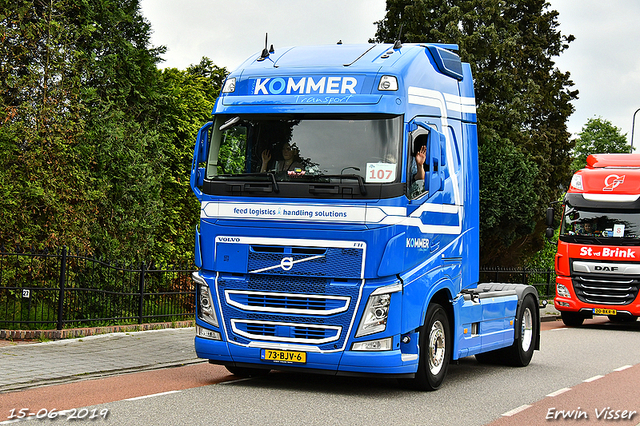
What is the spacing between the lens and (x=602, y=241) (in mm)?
20188

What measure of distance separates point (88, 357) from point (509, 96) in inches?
1084

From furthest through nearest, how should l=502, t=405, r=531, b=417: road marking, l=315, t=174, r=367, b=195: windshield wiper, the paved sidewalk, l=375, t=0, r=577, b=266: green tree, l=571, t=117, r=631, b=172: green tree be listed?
l=571, t=117, r=631, b=172: green tree → l=375, t=0, r=577, b=266: green tree → the paved sidewalk → l=315, t=174, r=367, b=195: windshield wiper → l=502, t=405, r=531, b=417: road marking

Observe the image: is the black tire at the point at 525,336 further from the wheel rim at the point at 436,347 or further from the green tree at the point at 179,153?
the green tree at the point at 179,153

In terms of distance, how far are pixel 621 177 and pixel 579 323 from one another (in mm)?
4267

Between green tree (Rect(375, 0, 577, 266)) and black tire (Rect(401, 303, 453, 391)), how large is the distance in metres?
24.6

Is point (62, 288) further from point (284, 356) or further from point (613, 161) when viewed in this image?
point (613, 161)

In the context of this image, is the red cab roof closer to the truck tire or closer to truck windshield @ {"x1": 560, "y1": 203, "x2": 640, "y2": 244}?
truck windshield @ {"x1": 560, "y1": 203, "x2": 640, "y2": 244}

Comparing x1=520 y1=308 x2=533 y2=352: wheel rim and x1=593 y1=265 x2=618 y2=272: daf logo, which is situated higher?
x1=593 y1=265 x2=618 y2=272: daf logo

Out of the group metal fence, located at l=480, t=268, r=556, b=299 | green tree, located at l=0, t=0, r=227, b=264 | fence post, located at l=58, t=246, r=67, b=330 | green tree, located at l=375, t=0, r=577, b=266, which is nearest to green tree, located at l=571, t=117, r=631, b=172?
green tree, located at l=375, t=0, r=577, b=266

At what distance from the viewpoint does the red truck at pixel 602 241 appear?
19922 millimetres


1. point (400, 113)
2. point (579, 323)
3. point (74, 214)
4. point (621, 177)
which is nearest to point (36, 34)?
point (74, 214)

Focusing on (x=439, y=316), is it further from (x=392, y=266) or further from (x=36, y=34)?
(x=36, y=34)

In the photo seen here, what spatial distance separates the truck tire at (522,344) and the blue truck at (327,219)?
9.56 ft

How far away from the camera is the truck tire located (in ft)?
41.4
